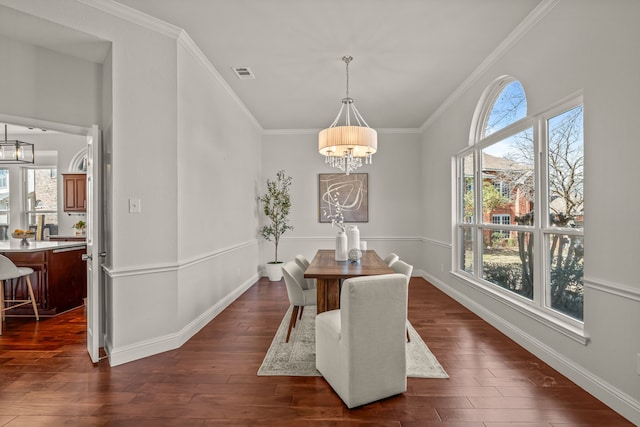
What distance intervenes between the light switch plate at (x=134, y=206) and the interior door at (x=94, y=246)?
267 millimetres

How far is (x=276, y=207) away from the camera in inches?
248

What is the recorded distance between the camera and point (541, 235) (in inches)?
115

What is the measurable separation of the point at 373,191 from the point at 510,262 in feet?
11.0

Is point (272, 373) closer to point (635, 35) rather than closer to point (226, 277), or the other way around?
point (226, 277)

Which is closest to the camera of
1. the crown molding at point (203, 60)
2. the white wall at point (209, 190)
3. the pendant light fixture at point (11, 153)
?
the crown molding at point (203, 60)

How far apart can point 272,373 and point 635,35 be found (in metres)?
3.26

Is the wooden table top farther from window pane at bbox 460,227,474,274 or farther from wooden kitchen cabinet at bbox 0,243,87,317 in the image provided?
wooden kitchen cabinet at bbox 0,243,87,317

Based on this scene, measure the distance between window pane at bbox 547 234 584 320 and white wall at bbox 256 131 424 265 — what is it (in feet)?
12.1

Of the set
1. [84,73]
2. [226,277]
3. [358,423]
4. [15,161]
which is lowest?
[358,423]

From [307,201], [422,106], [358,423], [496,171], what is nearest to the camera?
[358,423]

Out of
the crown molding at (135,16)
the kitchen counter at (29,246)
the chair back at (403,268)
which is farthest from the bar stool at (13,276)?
the chair back at (403,268)

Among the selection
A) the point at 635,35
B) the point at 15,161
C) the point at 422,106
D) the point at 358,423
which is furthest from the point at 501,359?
the point at 15,161

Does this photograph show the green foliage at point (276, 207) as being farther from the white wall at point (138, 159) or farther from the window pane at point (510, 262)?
the window pane at point (510, 262)

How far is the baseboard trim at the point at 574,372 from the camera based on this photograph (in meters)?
2.01
